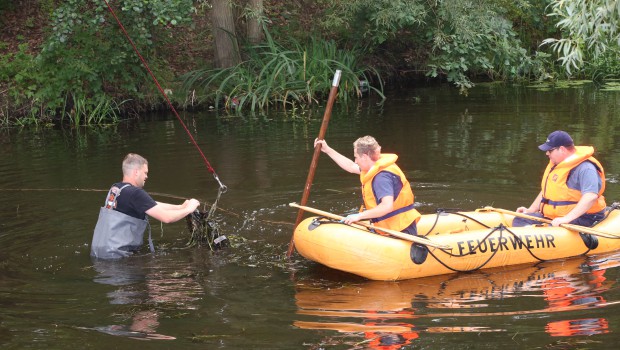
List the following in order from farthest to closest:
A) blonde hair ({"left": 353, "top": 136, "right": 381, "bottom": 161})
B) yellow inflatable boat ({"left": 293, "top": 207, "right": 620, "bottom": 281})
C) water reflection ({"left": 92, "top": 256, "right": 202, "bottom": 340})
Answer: blonde hair ({"left": 353, "top": 136, "right": 381, "bottom": 161}) < yellow inflatable boat ({"left": 293, "top": 207, "right": 620, "bottom": 281}) < water reflection ({"left": 92, "top": 256, "right": 202, "bottom": 340})

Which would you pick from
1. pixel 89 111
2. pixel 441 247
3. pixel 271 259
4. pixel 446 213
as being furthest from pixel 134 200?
pixel 89 111

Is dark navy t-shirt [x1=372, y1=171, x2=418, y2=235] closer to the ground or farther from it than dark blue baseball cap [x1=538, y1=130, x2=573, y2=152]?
closer to the ground

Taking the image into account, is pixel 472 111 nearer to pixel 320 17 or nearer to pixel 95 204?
pixel 320 17

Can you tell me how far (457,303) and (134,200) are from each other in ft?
9.49

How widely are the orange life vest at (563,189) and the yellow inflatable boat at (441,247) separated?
0.69 feet

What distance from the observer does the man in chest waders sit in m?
7.66

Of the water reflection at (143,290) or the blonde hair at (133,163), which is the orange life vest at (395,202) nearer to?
the water reflection at (143,290)

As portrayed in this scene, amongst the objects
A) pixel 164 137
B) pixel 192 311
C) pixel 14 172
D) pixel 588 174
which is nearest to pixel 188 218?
pixel 192 311

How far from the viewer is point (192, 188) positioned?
10789 mm

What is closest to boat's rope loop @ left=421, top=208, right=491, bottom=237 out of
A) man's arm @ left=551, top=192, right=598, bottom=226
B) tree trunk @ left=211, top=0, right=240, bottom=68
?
man's arm @ left=551, top=192, right=598, bottom=226

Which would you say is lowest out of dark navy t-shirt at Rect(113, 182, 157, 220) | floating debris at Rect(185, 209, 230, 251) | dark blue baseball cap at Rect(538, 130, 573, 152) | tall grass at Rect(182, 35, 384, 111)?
floating debris at Rect(185, 209, 230, 251)

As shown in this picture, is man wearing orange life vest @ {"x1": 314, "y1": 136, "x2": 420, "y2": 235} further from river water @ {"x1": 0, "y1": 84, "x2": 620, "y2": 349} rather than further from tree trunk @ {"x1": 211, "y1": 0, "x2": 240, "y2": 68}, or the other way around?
tree trunk @ {"x1": 211, "y1": 0, "x2": 240, "y2": 68}

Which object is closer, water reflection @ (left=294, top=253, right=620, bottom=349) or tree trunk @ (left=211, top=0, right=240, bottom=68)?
water reflection @ (left=294, top=253, right=620, bottom=349)

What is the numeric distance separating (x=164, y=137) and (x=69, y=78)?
8.40 feet
